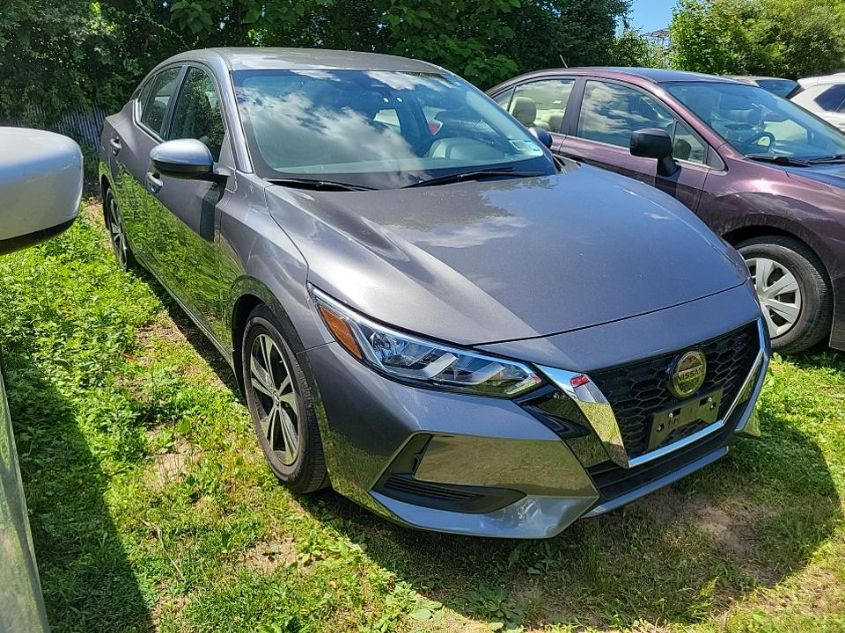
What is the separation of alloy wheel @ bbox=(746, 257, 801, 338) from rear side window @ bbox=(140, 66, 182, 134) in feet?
10.8

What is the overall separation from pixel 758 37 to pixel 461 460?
902 inches

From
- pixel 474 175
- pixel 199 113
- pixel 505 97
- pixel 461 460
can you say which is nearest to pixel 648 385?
pixel 461 460

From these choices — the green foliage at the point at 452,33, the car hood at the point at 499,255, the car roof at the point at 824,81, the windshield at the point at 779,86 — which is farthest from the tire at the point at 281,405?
the car roof at the point at 824,81

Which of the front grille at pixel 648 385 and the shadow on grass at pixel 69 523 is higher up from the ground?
the front grille at pixel 648 385

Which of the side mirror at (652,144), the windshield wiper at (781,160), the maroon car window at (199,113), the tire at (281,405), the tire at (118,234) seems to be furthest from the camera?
the tire at (118,234)

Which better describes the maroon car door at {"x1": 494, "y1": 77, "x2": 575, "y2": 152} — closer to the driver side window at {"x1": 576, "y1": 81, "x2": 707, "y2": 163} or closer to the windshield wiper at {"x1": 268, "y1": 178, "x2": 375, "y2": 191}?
the driver side window at {"x1": 576, "y1": 81, "x2": 707, "y2": 163}

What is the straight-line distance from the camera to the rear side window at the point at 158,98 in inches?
148

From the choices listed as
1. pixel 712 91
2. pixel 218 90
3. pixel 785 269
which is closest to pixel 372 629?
pixel 218 90

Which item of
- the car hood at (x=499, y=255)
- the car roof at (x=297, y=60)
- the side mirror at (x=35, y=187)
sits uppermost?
the car roof at (x=297, y=60)

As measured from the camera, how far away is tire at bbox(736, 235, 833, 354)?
3600mm

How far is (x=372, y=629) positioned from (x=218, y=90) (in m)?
2.30

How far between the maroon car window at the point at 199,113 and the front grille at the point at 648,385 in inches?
74.8

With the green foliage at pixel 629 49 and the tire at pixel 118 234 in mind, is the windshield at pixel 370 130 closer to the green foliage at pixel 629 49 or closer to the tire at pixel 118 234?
the tire at pixel 118 234

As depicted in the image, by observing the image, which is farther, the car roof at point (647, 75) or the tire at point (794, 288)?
the car roof at point (647, 75)
